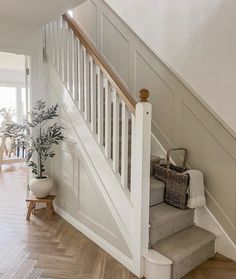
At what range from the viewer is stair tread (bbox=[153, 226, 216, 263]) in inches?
84.8

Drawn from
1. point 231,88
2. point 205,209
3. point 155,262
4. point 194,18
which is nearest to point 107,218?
point 155,262

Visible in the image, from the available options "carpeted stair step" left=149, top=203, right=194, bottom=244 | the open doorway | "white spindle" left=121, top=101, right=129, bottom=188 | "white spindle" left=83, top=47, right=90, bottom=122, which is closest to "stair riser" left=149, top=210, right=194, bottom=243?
"carpeted stair step" left=149, top=203, right=194, bottom=244

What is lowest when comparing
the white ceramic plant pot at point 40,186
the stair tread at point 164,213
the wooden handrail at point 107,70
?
the stair tread at point 164,213

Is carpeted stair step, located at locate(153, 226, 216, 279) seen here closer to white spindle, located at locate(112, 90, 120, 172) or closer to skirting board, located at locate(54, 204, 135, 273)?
skirting board, located at locate(54, 204, 135, 273)

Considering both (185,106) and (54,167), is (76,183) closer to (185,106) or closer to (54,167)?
(54,167)

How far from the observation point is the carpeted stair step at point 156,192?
259 cm

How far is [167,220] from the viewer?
2389mm

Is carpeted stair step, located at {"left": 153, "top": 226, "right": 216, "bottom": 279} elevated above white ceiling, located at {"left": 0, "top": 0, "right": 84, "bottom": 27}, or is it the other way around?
white ceiling, located at {"left": 0, "top": 0, "right": 84, "bottom": 27}

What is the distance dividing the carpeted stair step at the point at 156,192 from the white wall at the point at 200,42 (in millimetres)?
904

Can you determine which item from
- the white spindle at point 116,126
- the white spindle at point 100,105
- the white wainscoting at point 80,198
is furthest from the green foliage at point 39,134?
the white spindle at point 116,126

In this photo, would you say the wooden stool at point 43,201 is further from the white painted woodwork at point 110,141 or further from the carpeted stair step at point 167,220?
the carpeted stair step at point 167,220

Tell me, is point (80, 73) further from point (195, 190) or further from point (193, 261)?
point (193, 261)

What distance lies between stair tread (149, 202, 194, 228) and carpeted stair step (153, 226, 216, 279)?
0.17m

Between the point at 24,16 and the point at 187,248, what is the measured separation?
114 inches
